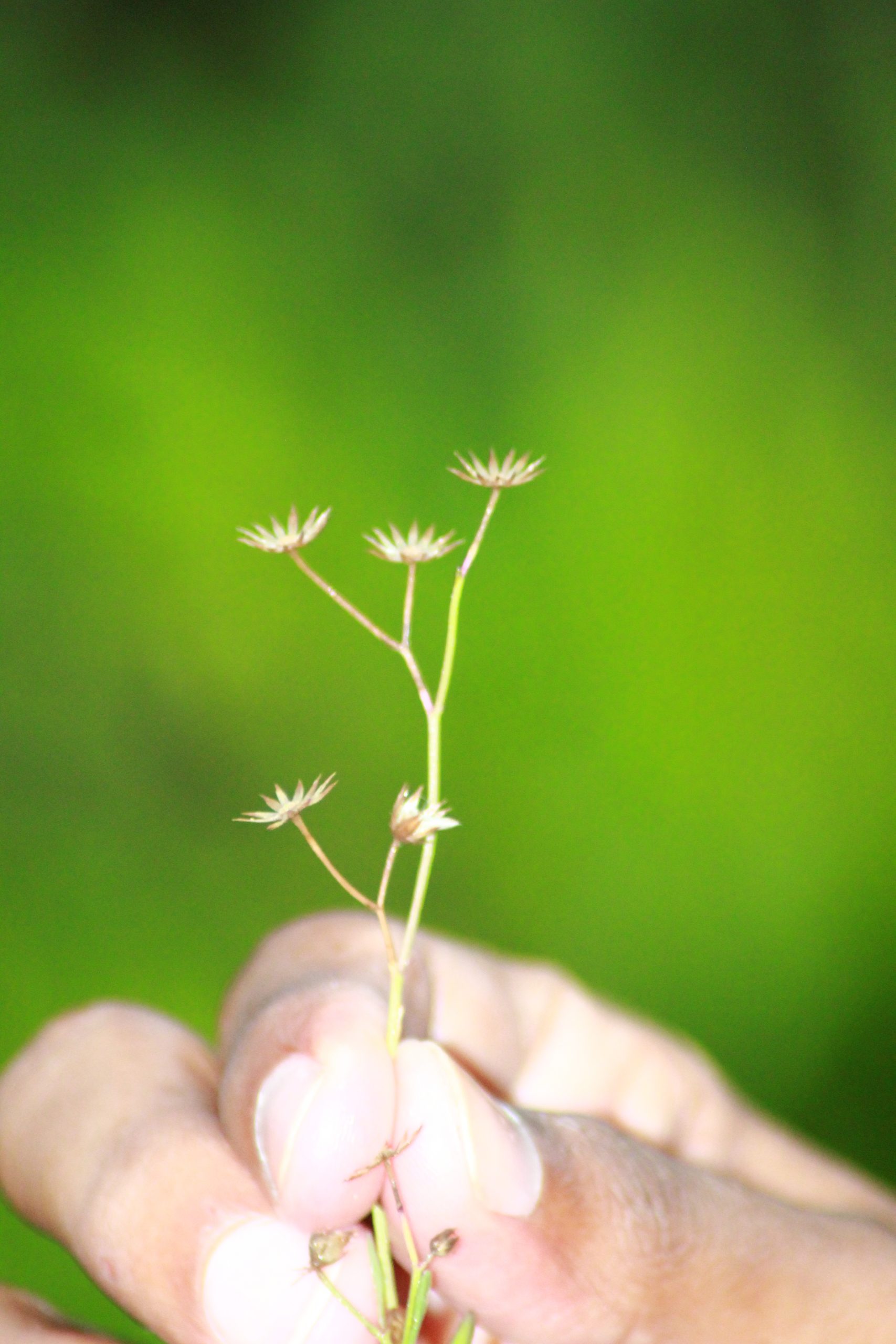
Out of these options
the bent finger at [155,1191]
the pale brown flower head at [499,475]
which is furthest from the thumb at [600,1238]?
the pale brown flower head at [499,475]

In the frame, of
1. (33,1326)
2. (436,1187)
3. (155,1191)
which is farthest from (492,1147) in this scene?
(33,1326)

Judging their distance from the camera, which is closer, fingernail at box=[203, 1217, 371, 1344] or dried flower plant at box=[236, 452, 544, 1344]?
dried flower plant at box=[236, 452, 544, 1344]

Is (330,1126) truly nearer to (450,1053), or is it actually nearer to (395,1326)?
(395,1326)

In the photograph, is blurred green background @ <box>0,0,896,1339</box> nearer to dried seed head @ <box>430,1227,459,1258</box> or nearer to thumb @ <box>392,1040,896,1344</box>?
thumb @ <box>392,1040,896,1344</box>

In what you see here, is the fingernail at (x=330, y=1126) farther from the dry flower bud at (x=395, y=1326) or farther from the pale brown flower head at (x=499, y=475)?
the pale brown flower head at (x=499, y=475)

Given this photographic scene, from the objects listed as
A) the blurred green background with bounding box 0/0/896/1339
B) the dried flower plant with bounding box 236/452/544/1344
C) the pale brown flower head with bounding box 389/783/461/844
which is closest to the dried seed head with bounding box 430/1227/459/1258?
the dried flower plant with bounding box 236/452/544/1344

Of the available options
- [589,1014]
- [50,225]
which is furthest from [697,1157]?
[50,225]

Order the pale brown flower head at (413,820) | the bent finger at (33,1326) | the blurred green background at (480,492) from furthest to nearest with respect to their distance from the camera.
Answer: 1. the blurred green background at (480,492)
2. the bent finger at (33,1326)
3. the pale brown flower head at (413,820)

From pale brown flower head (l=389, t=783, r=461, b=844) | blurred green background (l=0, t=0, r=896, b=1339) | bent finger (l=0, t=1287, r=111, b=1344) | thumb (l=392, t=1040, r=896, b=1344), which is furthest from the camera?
blurred green background (l=0, t=0, r=896, b=1339)
